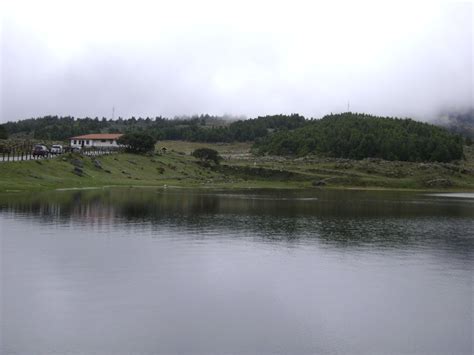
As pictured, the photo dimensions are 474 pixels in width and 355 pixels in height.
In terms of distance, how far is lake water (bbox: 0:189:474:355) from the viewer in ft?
76.8

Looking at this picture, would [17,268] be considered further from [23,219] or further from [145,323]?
[23,219]

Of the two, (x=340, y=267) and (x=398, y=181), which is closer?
(x=340, y=267)

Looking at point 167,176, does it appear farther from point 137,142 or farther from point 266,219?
point 266,219

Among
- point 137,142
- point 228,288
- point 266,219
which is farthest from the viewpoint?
point 137,142

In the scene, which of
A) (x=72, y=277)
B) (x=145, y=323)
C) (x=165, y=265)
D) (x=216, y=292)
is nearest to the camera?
(x=145, y=323)

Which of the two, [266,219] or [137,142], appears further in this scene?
[137,142]

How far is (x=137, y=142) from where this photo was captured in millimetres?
179750

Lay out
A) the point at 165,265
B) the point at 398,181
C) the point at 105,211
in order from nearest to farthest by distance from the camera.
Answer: the point at 165,265, the point at 105,211, the point at 398,181

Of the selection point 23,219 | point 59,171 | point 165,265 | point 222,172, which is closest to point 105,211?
point 23,219

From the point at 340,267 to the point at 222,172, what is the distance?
15681 cm

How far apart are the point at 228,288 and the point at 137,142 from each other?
500 ft

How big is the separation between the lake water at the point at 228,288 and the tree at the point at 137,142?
119124 millimetres

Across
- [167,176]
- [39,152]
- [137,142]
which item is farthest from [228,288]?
[137,142]

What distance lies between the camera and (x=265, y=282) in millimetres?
33781
